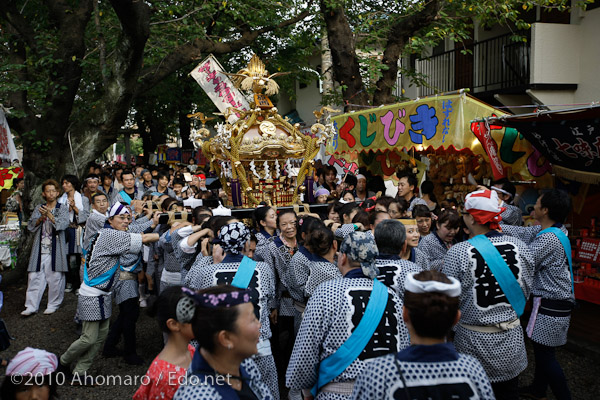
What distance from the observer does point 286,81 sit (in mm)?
17578

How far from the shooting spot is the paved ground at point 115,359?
4618 mm

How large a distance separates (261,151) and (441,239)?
305 centimetres

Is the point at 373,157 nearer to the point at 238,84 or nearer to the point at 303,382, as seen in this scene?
the point at 238,84

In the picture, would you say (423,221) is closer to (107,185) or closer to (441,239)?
(441,239)

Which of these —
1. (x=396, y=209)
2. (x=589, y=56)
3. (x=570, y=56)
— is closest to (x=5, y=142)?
(x=396, y=209)

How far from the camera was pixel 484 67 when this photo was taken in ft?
43.4

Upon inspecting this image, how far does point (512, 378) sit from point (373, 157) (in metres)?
6.41

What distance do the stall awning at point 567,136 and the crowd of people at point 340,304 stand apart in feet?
2.45

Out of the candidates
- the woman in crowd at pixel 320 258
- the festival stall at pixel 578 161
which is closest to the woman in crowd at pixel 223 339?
the woman in crowd at pixel 320 258

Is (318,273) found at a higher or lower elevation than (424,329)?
lower

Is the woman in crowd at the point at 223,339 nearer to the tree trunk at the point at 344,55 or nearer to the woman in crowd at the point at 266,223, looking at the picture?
the woman in crowd at the point at 266,223

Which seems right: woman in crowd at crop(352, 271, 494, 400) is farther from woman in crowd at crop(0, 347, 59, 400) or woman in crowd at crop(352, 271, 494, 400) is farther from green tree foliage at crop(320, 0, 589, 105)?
green tree foliage at crop(320, 0, 589, 105)

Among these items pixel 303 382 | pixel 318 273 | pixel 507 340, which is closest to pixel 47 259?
pixel 318 273

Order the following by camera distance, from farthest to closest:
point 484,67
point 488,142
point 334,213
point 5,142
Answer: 1. point 484,67
2. point 5,142
3. point 488,142
4. point 334,213
